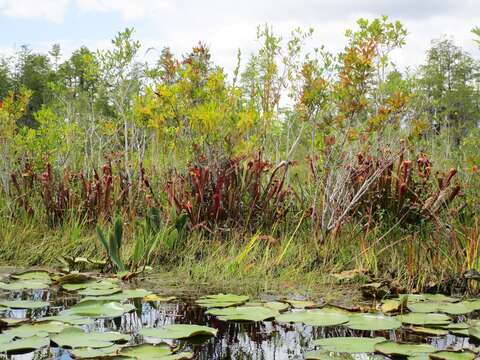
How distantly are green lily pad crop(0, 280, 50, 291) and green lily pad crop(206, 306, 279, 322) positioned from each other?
1.37m

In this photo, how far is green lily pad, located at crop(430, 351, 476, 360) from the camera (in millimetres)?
2561

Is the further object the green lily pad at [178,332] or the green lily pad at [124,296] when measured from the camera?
the green lily pad at [124,296]

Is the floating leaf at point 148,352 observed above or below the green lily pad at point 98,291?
below

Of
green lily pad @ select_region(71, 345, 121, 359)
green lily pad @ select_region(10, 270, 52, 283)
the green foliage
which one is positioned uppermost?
the green foliage

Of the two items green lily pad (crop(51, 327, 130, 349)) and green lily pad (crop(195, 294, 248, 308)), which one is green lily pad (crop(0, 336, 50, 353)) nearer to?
green lily pad (crop(51, 327, 130, 349))

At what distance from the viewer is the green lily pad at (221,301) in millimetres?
3551

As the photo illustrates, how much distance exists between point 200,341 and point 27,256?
2797mm

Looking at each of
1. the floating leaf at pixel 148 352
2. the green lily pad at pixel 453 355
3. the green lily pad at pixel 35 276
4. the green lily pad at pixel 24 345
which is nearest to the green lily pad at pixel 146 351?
the floating leaf at pixel 148 352

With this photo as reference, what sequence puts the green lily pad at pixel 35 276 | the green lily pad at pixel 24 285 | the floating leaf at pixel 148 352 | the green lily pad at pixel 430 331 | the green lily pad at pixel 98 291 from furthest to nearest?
the green lily pad at pixel 35 276 → the green lily pad at pixel 24 285 → the green lily pad at pixel 98 291 → the green lily pad at pixel 430 331 → the floating leaf at pixel 148 352

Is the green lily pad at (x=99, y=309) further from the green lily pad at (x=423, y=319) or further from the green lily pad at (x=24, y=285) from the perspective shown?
the green lily pad at (x=423, y=319)

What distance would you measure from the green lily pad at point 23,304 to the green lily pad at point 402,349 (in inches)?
81.2

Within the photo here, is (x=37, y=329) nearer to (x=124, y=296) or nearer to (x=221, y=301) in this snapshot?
(x=124, y=296)

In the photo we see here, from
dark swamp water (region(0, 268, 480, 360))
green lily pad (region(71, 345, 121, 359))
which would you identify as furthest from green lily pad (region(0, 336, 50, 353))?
green lily pad (region(71, 345, 121, 359))

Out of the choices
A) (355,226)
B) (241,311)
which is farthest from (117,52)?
(241,311)
